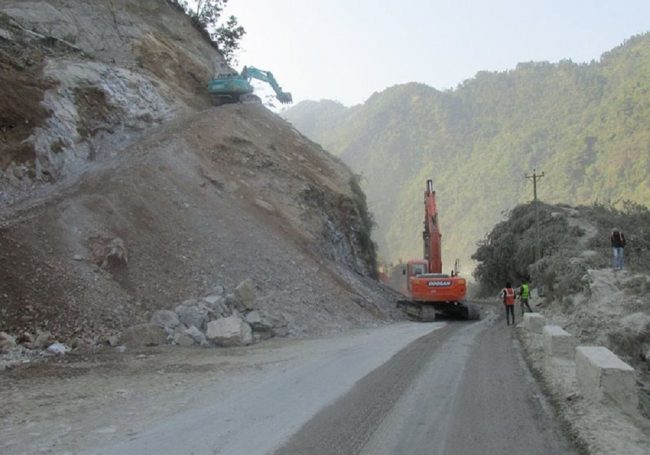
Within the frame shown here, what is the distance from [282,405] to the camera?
7.13 m

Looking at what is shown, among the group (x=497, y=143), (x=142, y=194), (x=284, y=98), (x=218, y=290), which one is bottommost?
(x=218, y=290)

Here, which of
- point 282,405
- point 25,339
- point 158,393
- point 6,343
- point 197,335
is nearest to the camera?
point 282,405

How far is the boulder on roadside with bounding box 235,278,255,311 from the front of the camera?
1465 cm

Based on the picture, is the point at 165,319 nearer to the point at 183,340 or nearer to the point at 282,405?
the point at 183,340

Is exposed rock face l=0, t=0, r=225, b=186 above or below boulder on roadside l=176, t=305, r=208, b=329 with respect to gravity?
above

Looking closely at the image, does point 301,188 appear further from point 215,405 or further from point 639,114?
point 639,114

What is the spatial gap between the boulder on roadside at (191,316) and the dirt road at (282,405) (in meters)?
1.59

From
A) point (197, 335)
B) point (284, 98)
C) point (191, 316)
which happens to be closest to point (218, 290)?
point (191, 316)

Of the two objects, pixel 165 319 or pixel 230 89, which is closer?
pixel 165 319

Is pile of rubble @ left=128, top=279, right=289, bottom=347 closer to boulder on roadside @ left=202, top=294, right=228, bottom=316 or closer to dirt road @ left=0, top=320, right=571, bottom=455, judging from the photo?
boulder on roadside @ left=202, top=294, right=228, bottom=316

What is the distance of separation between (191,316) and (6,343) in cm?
407

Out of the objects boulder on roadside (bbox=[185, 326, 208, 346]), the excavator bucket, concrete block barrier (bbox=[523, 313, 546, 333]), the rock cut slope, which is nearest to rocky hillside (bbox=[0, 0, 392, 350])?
the rock cut slope

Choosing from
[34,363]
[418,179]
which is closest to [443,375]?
[34,363]

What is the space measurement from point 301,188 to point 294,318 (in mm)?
9354
